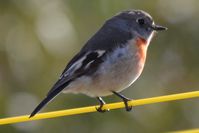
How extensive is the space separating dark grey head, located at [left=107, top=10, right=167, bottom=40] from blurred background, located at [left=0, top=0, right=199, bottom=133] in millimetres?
1147

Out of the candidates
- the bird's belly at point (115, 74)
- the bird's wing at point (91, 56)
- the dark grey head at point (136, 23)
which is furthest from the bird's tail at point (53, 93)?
the dark grey head at point (136, 23)

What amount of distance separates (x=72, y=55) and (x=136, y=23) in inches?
53.9

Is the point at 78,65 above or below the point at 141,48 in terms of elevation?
above

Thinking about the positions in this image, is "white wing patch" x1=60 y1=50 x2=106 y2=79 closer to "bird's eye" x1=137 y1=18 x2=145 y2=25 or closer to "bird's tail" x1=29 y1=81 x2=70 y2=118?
"bird's tail" x1=29 y1=81 x2=70 y2=118

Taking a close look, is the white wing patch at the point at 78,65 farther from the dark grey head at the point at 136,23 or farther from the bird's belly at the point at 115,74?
the dark grey head at the point at 136,23

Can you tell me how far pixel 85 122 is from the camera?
9.66 metres

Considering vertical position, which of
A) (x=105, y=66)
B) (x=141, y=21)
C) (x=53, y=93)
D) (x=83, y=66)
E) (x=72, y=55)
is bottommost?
(x=72, y=55)

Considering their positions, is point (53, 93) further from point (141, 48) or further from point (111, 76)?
point (141, 48)

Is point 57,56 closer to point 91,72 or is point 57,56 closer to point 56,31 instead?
point 56,31

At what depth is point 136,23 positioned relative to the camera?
27.6 feet

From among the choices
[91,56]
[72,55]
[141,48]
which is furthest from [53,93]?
[72,55]

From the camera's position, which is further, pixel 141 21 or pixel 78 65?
pixel 141 21

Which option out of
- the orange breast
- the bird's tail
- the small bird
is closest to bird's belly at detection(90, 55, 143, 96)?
the small bird

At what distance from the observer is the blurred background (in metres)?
9.55
